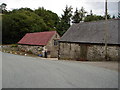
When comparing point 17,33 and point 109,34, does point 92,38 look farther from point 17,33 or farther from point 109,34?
point 17,33

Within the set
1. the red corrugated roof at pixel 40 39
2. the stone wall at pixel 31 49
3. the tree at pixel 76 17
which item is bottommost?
the stone wall at pixel 31 49

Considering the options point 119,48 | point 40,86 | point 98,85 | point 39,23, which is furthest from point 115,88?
point 39,23

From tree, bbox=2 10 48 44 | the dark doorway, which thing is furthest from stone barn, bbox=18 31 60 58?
tree, bbox=2 10 48 44

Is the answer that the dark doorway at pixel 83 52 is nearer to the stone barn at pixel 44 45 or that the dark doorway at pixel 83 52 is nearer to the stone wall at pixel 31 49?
the stone barn at pixel 44 45

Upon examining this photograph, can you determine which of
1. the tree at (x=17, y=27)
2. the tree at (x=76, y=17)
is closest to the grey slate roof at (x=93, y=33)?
the tree at (x=17, y=27)

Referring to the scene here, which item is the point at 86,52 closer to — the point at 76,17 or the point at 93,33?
the point at 93,33

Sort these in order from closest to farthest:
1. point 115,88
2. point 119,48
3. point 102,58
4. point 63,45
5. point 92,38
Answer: point 115,88
point 119,48
point 102,58
point 92,38
point 63,45

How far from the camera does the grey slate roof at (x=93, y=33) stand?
1939cm

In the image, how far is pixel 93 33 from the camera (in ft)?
72.0

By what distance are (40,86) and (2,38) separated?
43.7 metres

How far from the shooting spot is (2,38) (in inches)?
1845

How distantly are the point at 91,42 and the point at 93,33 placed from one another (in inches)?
88.3

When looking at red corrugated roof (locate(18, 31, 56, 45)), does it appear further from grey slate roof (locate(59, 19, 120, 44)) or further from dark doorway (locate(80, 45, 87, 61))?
dark doorway (locate(80, 45, 87, 61))

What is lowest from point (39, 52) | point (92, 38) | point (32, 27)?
point (39, 52)
